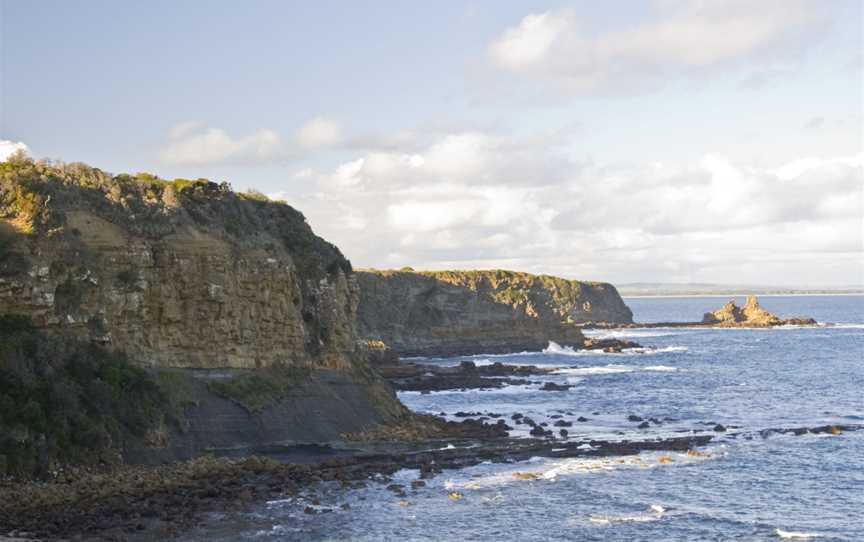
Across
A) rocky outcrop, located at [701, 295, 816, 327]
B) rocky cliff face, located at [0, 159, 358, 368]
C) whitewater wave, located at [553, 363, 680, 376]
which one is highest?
rocky cliff face, located at [0, 159, 358, 368]

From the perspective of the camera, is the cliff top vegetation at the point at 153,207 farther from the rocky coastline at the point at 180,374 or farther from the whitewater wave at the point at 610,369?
the whitewater wave at the point at 610,369

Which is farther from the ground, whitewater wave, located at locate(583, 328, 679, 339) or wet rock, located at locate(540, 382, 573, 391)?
whitewater wave, located at locate(583, 328, 679, 339)

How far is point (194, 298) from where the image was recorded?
166 ft

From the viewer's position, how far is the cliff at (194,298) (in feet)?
148

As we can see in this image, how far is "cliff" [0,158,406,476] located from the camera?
45.0 m

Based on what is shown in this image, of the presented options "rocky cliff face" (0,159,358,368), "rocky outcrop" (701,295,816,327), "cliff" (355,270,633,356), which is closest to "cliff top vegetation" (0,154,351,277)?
"rocky cliff face" (0,159,358,368)

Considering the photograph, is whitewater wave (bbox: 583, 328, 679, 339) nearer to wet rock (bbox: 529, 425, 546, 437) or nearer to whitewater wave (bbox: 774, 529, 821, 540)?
wet rock (bbox: 529, 425, 546, 437)

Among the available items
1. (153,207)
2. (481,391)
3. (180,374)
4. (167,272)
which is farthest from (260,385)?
(481,391)

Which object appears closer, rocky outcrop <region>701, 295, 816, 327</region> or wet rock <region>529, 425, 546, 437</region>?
wet rock <region>529, 425, 546, 437</region>

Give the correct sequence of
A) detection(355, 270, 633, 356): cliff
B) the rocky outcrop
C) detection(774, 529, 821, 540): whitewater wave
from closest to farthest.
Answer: detection(774, 529, 821, 540): whitewater wave
detection(355, 270, 633, 356): cliff
the rocky outcrop

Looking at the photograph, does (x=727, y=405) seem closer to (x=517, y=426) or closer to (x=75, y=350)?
(x=517, y=426)

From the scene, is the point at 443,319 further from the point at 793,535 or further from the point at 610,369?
→ the point at 793,535

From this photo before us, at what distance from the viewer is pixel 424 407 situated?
237 ft

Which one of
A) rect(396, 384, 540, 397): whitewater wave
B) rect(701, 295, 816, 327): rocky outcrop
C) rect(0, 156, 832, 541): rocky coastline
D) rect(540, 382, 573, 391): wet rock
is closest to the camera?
rect(0, 156, 832, 541): rocky coastline
